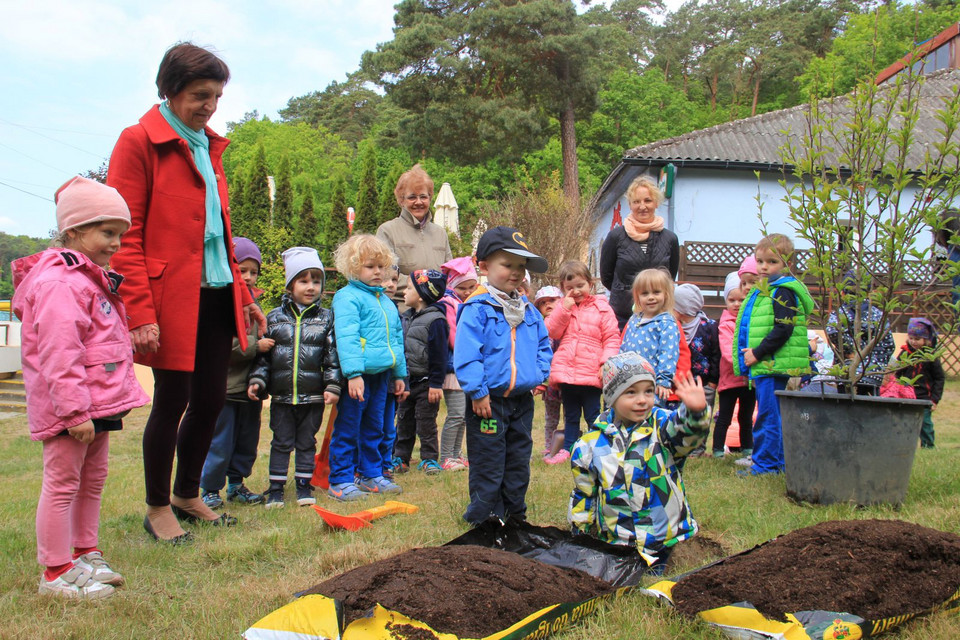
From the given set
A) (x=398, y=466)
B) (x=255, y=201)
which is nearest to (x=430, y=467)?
(x=398, y=466)

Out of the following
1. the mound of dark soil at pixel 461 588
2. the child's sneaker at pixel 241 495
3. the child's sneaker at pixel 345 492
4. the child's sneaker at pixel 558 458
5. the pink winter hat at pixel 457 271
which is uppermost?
the pink winter hat at pixel 457 271

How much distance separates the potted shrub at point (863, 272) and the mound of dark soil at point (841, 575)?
4.22ft

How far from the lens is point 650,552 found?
10.6ft

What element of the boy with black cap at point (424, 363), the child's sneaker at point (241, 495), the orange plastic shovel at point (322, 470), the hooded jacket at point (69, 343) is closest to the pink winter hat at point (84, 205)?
the hooded jacket at point (69, 343)

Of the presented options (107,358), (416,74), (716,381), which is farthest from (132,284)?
(416,74)

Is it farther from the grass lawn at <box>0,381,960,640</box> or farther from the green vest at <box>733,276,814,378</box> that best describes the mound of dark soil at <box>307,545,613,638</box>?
the green vest at <box>733,276,814,378</box>

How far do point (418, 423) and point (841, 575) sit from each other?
413 centimetres

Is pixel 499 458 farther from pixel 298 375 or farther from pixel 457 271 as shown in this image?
pixel 457 271

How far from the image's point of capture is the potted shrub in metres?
4.05

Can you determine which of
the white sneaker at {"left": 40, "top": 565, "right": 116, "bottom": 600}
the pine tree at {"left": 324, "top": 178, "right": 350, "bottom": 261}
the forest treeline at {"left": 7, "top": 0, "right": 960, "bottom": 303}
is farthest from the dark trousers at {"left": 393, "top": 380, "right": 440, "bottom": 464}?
the pine tree at {"left": 324, "top": 178, "right": 350, "bottom": 261}

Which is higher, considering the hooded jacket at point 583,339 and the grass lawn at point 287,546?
the hooded jacket at point 583,339

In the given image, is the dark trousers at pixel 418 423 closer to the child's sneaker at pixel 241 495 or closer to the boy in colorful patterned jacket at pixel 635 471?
the child's sneaker at pixel 241 495

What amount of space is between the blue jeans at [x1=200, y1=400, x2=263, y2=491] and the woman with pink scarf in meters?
3.02

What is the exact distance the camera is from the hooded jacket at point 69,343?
9.14ft
